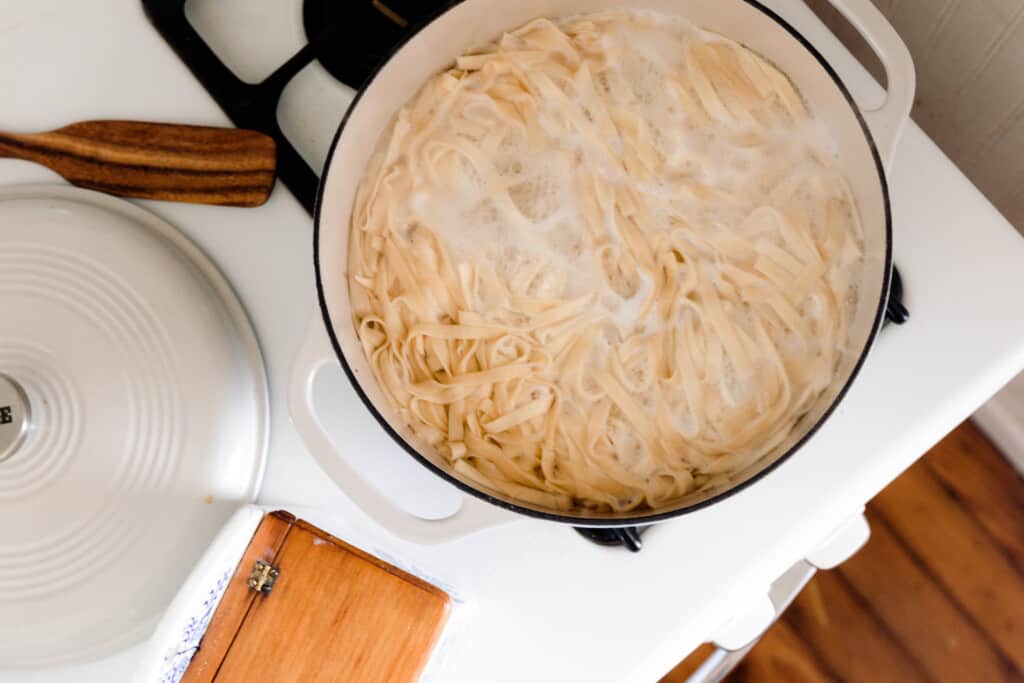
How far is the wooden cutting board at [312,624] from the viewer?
0.69 metres

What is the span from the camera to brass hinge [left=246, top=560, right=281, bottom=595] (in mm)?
688

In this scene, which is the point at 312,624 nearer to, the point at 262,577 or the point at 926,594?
the point at 262,577

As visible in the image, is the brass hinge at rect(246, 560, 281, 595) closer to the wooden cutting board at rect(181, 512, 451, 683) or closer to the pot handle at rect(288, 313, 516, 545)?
the wooden cutting board at rect(181, 512, 451, 683)

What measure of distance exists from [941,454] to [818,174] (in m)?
0.84

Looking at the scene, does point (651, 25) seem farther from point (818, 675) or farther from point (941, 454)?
point (818, 675)

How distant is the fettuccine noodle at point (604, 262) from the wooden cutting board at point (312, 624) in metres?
0.12

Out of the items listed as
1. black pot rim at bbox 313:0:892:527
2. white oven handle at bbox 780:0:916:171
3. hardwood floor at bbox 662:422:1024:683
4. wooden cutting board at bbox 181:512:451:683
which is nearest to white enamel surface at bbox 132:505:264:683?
wooden cutting board at bbox 181:512:451:683

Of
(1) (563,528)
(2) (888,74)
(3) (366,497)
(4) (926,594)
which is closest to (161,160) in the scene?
(3) (366,497)

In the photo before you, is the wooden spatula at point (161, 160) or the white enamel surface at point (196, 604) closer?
the white enamel surface at point (196, 604)

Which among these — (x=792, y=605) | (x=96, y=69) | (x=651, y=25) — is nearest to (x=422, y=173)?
(x=651, y=25)

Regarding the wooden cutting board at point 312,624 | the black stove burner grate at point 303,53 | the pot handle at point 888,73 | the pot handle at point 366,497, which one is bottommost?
the wooden cutting board at point 312,624

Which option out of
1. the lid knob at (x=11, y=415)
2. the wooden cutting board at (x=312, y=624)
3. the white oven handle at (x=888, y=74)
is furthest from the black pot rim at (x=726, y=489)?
the lid knob at (x=11, y=415)

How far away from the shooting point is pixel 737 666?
53.6 inches

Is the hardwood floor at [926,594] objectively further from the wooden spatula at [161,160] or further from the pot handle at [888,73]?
the wooden spatula at [161,160]
